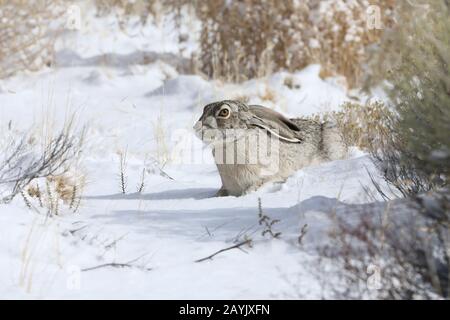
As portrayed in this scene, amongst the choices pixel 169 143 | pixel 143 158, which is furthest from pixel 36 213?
pixel 169 143

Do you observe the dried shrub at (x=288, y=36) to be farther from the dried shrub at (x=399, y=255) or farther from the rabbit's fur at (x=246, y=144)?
the dried shrub at (x=399, y=255)

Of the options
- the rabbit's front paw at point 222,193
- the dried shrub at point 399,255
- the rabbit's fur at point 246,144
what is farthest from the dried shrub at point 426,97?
the rabbit's front paw at point 222,193

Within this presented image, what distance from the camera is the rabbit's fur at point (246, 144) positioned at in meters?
5.94

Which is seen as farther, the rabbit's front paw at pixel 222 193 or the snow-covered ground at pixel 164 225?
the rabbit's front paw at pixel 222 193

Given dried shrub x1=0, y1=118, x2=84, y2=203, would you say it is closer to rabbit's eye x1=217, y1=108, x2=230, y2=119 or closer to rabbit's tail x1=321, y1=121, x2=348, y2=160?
rabbit's eye x1=217, y1=108, x2=230, y2=119

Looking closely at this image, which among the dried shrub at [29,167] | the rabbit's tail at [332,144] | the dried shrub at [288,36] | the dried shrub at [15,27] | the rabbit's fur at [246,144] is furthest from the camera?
the dried shrub at [288,36]

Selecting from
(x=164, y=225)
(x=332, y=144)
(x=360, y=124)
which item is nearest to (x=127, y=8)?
(x=360, y=124)

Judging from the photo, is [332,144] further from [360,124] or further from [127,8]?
[127,8]

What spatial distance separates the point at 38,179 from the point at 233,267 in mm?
2363

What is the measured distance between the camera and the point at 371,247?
3.83 meters

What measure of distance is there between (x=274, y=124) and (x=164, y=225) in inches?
65.5

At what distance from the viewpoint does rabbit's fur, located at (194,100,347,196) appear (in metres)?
5.94

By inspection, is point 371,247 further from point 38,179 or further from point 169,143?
point 169,143

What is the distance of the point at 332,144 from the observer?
267 inches
